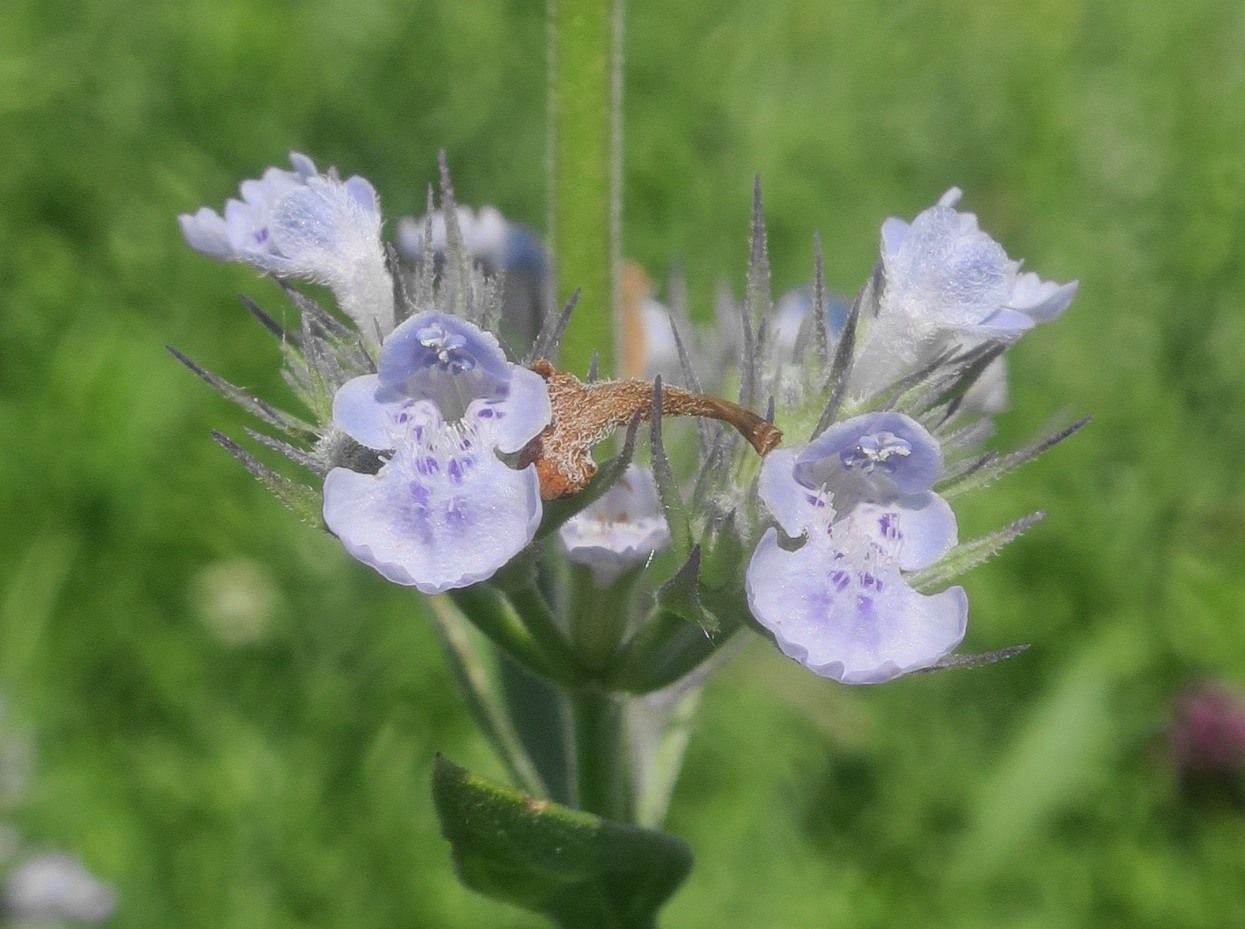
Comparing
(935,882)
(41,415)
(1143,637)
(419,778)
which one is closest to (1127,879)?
(935,882)

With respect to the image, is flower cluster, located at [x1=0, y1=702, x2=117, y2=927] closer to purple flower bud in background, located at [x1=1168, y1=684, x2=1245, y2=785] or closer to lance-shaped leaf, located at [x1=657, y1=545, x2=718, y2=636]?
lance-shaped leaf, located at [x1=657, y1=545, x2=718, y2=636]

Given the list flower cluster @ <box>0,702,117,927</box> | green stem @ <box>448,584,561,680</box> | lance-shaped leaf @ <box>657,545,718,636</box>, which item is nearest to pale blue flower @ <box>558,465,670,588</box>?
green stem @ <box>448,584,561,680</box>

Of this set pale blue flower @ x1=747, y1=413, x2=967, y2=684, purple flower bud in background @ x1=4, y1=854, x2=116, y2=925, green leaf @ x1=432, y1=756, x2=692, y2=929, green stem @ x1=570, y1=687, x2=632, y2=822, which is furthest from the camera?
purple flower bud in background @ x1=4, y1=854, x2=116, y2=925

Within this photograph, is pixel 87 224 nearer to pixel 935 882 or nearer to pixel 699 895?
pixel 699 895

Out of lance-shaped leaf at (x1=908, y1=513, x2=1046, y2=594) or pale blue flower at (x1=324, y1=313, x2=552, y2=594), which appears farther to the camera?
lance-shaped leaf at (x1=908, y1=513, x2=1046, y2=594)

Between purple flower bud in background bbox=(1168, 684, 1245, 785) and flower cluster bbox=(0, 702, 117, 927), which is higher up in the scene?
purple flower bud in background bbox=(1168, 684, 1245, 785)

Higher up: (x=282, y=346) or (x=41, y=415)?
(x=282, y=346)

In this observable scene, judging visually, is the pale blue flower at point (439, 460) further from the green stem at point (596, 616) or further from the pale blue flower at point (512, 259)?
the pale blue flower at point (512, 259)

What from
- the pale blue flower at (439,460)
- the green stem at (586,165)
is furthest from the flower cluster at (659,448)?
the green stem at (586,165)
